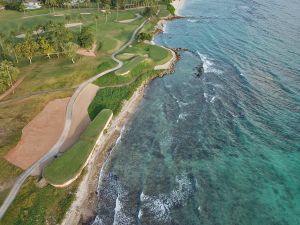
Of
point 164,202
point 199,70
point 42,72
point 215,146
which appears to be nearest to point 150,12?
point 199,70

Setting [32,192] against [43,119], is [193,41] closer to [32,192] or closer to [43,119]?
[43,119]

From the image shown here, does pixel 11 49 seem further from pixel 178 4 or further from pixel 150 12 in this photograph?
pixel 178 4

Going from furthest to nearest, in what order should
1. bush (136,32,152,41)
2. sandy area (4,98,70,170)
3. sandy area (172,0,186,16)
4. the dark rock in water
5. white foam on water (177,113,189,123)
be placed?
sandy area (172,0,186,16) → bush (136,32,152,41) → the dark rock in water → white foam on water (177,113,189,123) → sandy area (4,98,70,170)

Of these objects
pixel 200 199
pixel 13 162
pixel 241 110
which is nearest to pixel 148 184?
pixel 200 199

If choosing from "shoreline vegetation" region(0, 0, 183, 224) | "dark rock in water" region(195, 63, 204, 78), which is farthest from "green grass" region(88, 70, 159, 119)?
"dark rock in water" region(195, 63, 204, 78)

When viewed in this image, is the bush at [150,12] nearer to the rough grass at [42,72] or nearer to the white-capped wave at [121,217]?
the rough grass at [42,72]

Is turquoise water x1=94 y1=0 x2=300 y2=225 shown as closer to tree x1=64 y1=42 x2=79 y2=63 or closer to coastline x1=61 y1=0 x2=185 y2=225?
coastline x1=61 y1=0 x2=185 y2=225

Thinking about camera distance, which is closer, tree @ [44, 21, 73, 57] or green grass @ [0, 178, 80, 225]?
green grass @ [0, 178, 80, 225]
